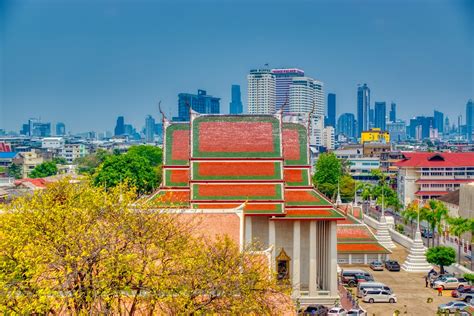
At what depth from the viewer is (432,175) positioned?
97.9m

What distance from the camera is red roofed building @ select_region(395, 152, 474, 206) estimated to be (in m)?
97.2

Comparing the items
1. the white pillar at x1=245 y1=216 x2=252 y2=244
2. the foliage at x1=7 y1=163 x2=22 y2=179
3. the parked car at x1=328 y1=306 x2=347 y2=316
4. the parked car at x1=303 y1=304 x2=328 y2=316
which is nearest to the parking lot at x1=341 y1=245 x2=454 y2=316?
the parked car at x1=328 y1=306 x2=347 y2=316

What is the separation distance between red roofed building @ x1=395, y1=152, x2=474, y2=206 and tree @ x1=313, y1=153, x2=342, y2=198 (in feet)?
31.5

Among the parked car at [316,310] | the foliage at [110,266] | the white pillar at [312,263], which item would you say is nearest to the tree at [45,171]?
the white pillar at [312,263]

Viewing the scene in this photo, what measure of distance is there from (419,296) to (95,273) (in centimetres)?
2831

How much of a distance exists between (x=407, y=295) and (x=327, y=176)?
5699 centimetres

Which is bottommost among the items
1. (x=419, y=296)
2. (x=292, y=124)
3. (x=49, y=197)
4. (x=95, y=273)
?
(x=419, y=296)

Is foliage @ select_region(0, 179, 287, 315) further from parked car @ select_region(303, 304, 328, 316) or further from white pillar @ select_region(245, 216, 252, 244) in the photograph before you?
white pillar @ select_region(245, 216, 252, 244)

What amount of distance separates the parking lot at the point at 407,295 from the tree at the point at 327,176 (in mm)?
44332

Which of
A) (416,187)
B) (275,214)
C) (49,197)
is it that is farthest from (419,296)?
(416,187)

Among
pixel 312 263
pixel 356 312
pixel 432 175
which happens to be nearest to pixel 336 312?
pixel 356 312

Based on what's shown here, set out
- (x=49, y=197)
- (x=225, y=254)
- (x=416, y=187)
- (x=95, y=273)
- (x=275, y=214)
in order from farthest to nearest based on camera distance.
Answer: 1. (x=416, y=187)
2. (x=275, y=214)
3. (x=49, y=197)
4. (x=225, y=254)
5. (x=95, y=273)

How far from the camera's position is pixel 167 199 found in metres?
39.1

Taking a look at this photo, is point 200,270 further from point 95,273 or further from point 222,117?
point 222,117
